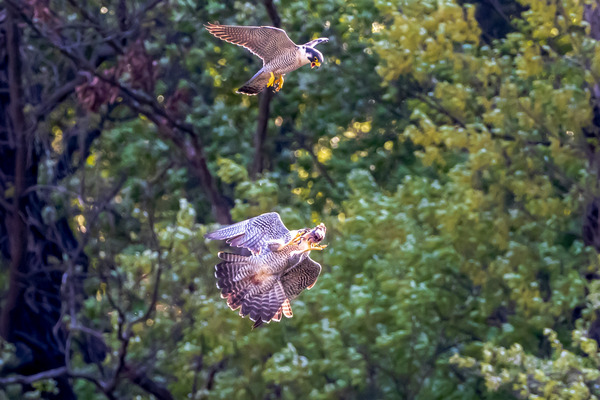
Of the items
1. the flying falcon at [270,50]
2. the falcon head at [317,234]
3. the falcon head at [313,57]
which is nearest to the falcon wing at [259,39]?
the flying falcon at [270,50]

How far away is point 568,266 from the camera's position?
13.8 metres

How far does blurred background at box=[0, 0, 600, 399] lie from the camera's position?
13180mm

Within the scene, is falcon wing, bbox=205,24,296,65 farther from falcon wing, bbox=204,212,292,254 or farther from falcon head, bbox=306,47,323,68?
falcon wing, bbox=204,212,292,254

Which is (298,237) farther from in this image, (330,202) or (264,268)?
(330,202)

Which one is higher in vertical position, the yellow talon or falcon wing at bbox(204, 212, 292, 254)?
the yellow talon

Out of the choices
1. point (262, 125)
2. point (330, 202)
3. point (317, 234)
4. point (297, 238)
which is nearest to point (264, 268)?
point (297, 238)

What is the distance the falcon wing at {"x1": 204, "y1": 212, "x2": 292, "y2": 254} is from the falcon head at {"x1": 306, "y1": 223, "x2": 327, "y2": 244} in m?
0.40

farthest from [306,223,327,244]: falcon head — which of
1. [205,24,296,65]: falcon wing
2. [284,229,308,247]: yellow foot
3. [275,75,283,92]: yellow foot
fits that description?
[205,24,296,65]: falcon wing

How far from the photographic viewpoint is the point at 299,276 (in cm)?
596

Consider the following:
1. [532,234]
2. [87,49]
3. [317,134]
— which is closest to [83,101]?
[87,49]

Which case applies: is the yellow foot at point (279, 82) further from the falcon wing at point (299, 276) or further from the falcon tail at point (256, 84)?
the falcon wing at point (299, 276)

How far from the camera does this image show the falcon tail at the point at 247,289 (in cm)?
545

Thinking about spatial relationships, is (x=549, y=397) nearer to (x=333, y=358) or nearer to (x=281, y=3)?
(x=333, y=358)

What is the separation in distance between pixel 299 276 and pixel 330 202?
1126 cm
